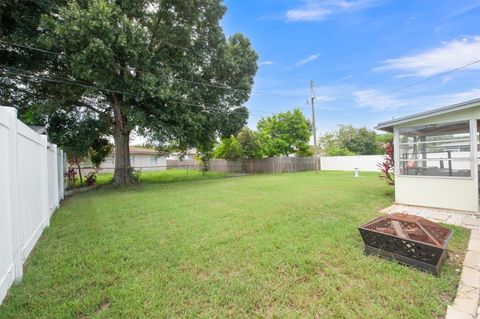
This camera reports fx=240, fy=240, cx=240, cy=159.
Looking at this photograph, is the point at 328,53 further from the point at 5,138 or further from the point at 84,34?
the point at 5,138

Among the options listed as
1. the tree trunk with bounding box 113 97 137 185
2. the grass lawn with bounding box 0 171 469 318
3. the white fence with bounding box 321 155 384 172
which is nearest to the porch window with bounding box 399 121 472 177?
the grass lawn with bounding box 0 171 469 318

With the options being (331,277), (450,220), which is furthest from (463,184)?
(331,277)

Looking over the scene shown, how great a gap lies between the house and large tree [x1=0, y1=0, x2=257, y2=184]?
25.5ft

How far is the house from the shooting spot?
5.46 m

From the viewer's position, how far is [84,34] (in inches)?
302

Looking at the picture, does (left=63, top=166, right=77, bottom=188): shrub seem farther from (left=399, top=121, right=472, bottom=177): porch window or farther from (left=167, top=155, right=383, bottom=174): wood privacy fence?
(left=399, top=121, right=472, bottom=177): porch window

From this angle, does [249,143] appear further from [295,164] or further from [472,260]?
[472,260]

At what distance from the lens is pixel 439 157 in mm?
6000

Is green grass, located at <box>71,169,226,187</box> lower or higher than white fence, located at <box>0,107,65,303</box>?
lower

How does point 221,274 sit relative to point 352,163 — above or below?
below

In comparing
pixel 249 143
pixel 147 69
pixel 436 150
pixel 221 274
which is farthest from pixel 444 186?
pixel 249 143

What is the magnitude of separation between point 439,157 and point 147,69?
32.6 feet

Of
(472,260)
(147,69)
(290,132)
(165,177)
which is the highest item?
(147,69)

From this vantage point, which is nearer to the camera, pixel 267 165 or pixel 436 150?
pixel 436 150
